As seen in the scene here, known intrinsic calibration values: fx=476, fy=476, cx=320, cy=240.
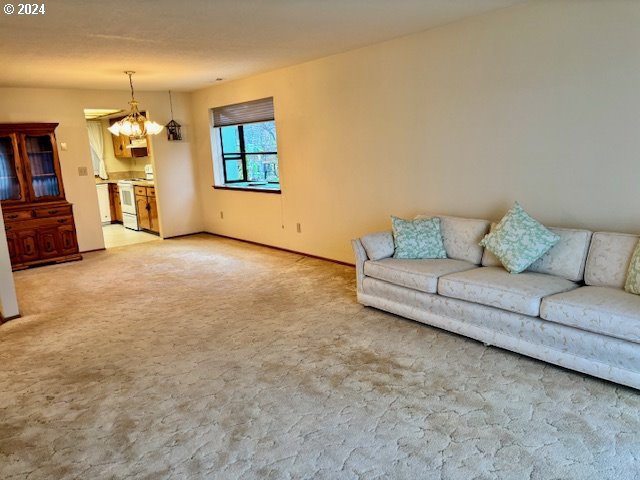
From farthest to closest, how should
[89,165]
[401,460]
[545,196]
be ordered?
[89,165] < [545,196] < [401,460]

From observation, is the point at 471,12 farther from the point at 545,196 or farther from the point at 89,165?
the point at 89,165

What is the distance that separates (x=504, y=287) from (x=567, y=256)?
57cm

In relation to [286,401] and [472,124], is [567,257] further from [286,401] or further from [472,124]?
[286,401]

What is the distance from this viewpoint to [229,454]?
2.25 meters

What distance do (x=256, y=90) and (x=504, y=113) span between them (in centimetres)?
370

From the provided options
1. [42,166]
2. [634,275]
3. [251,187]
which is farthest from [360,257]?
[42,166]

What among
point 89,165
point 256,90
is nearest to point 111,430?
point 256,90

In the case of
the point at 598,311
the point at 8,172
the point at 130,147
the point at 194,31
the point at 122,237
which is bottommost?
the point at 122,237

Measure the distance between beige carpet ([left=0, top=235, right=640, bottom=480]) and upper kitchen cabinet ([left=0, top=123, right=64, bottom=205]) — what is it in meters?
2.50

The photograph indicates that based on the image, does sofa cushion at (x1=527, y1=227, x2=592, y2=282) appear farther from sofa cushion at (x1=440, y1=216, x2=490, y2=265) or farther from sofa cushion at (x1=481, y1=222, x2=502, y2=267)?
sofa cushion at (x1=440, y1=216, x2=490, y2=265)

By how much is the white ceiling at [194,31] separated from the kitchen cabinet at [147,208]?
9.15ft

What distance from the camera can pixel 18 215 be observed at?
20.3 feet

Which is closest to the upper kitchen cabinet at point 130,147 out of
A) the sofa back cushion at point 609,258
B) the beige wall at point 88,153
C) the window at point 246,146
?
the beige wall at point 88,153

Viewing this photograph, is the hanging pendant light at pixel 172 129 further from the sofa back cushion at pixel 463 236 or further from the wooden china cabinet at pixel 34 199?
the sofa back cushion at pixel 463 236
